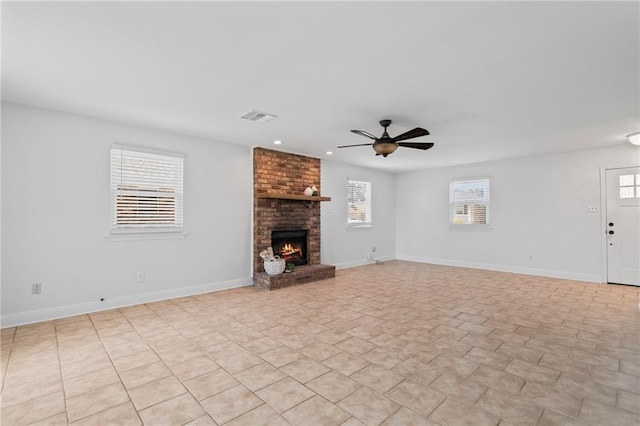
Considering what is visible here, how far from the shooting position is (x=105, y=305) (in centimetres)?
418

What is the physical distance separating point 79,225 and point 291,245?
3.50 m

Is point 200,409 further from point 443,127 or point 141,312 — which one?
point 443,127

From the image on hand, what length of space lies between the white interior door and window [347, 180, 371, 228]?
4789mm

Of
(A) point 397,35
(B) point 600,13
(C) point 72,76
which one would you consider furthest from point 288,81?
(B) point 600,13

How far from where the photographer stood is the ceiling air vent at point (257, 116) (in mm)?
3912

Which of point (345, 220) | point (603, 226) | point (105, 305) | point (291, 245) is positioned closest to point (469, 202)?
point (603, 226)

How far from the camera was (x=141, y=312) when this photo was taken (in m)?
4.08

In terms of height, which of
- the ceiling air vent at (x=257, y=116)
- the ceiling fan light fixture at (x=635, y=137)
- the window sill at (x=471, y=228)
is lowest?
the window sill at (x=471, y=228)

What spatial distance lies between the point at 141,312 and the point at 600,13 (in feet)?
17.5

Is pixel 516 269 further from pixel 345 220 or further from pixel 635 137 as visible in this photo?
pixel 345 220

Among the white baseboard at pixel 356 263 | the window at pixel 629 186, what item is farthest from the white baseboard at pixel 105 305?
the window at pixel 629 186

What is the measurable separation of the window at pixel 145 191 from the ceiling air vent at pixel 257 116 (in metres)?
1.56

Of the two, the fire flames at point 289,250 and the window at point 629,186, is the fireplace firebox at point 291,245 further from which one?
the window at point 629,186

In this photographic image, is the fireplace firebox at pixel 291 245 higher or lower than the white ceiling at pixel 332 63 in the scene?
lower
